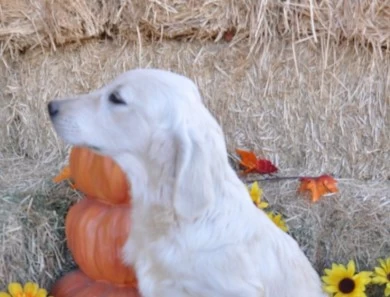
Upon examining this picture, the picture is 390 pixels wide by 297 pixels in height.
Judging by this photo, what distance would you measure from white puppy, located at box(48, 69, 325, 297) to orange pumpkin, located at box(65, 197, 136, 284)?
36 centimetres

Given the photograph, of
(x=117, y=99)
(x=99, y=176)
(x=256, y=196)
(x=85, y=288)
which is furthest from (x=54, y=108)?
(x=256, y=196)

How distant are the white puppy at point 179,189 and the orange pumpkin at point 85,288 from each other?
0.40 meters

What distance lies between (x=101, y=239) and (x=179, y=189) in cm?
73

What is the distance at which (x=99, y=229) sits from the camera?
287cm

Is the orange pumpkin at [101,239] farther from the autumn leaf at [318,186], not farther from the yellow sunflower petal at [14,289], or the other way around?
the autumn leaf at [318,186]

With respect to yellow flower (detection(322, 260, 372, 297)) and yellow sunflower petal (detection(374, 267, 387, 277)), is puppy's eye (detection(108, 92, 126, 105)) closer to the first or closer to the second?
yellow flower (detection(322, 260, 372, 297))

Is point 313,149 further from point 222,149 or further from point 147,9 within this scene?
point 222,149

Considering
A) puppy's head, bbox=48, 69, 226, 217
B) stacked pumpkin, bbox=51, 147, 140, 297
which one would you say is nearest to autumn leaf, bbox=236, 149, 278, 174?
stacked pumpkin, bbox=51, 147, 140, 297

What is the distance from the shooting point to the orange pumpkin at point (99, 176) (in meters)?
2.81

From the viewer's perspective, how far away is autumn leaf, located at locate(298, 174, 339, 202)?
3.15 m

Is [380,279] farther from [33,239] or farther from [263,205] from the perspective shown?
[33,239]

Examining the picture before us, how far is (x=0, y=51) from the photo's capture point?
3514 millimetres

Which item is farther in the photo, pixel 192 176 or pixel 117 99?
pixel 117 99

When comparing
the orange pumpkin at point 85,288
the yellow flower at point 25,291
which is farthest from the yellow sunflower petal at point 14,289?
the orange pumpkin at point 85,288
